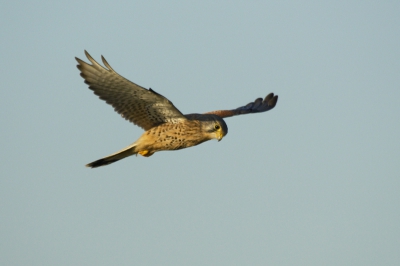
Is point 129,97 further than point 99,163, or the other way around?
point 99,163

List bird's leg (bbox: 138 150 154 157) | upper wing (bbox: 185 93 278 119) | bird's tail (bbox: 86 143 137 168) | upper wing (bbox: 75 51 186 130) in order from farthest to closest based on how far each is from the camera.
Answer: upper wing (bbox: 185 93 278 119) → bird's leg (bbox: 138 150 154 157) → bird's tail (bbox: 86 143 137 168) → upper wing (bbox: 75 51 186 130)

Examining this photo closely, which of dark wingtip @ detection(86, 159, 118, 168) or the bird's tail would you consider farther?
dark wingtip @ detection(86, 159, 118, 168)

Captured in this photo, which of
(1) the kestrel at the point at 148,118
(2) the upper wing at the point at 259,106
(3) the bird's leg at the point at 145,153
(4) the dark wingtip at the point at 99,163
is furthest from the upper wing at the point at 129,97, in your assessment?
(2) the upper wing at the point at 259,106

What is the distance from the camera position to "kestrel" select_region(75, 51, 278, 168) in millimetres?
10188

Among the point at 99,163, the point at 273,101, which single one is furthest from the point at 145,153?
the point at 273,101

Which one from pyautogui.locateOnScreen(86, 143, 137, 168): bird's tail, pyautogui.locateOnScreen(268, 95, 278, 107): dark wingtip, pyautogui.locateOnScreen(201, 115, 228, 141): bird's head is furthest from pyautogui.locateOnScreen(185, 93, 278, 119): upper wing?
pyautogui.locateOnScreen(86, 143, 137, 168): bird's tail

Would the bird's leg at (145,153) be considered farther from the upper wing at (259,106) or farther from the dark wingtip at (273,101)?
the dark wingtip at (273,101)

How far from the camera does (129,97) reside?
1044 centimetres

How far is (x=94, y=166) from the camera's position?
36.1 ft

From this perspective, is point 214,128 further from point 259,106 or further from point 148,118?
point 259,106

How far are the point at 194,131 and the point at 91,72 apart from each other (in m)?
1.64

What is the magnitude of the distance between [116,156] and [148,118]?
720 mm

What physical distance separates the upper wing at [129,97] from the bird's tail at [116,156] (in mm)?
375

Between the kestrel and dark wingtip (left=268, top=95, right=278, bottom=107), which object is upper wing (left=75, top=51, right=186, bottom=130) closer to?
the kestrel
